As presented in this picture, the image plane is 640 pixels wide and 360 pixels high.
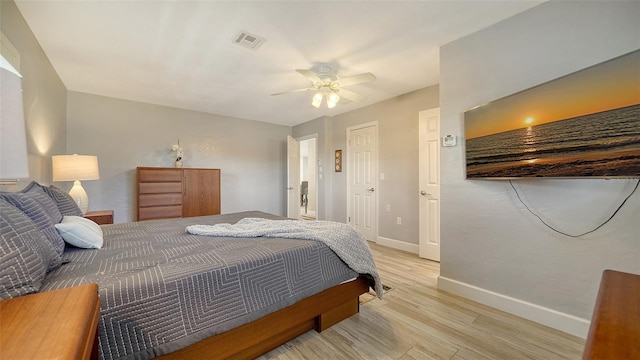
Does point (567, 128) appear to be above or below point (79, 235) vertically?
above

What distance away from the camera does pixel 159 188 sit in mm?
3652

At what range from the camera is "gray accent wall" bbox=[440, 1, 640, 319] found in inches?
60.7

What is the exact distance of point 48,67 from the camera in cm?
253

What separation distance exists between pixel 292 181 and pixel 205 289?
395cm

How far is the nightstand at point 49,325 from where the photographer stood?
454mm

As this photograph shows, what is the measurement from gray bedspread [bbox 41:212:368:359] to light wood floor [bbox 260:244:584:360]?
37cm

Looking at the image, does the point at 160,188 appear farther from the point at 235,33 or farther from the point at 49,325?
the point at 49,325

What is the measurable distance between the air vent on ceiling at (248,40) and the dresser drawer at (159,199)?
8.60 feet

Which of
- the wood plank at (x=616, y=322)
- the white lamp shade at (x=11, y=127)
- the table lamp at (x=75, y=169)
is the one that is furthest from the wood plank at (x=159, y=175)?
the wood plank at (x=616, y=322)

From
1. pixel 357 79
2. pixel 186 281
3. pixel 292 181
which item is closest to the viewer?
pixel 186 281

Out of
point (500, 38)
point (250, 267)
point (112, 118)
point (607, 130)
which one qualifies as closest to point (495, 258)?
point (607, 130)

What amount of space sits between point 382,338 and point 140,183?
3712mm

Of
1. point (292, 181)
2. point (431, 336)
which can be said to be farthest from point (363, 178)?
point (431, 336)

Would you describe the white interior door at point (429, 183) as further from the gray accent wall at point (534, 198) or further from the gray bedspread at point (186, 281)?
the gray bedspread at point (186, 281)
